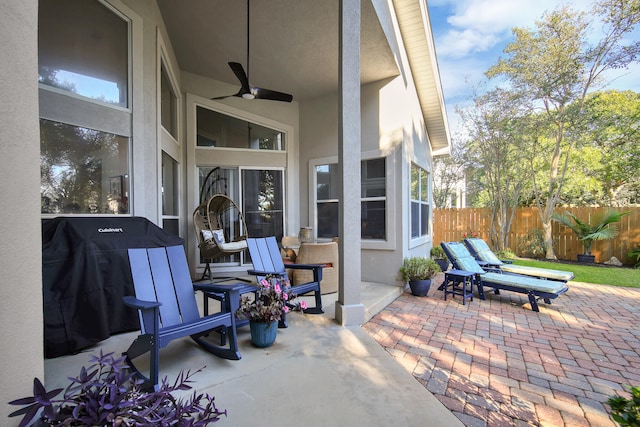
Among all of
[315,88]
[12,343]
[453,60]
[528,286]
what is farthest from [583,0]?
[12,343]

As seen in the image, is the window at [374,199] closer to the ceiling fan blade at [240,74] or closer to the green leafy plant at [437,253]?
the ceiling fan blade at [240,74]

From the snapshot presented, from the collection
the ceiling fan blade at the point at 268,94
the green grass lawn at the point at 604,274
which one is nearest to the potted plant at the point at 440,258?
the green grass lawn at the point at 604,274

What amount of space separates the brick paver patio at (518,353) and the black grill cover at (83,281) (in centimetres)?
268

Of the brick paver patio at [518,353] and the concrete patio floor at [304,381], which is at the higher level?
the concrete patio floor at [304,381]

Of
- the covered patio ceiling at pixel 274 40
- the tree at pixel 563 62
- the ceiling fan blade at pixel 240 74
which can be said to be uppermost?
the tree at pixel 563 62

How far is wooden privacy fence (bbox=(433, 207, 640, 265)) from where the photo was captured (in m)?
8.21

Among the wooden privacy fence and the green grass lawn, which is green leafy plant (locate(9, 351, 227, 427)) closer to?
the green grass lawn

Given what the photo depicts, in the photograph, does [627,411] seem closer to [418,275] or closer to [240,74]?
[418,275]

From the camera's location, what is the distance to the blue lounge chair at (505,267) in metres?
5.09

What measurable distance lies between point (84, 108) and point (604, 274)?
10.1 meters

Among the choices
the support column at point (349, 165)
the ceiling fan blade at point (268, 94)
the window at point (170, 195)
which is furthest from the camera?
the window at point (170, 195)

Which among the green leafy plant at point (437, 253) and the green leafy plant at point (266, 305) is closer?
the green leafy plant at point (266, 305)

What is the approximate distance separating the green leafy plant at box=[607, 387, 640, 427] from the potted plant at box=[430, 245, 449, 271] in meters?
5.87

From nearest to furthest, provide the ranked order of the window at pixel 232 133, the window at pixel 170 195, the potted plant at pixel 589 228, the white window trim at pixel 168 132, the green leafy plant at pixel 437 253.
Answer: the white window trim at pixel 168 132, the window at pixel 170 195, the window at pixel 232 133, the green leafy plant at pixel 437 253, the potted plant at pixel 589 228
